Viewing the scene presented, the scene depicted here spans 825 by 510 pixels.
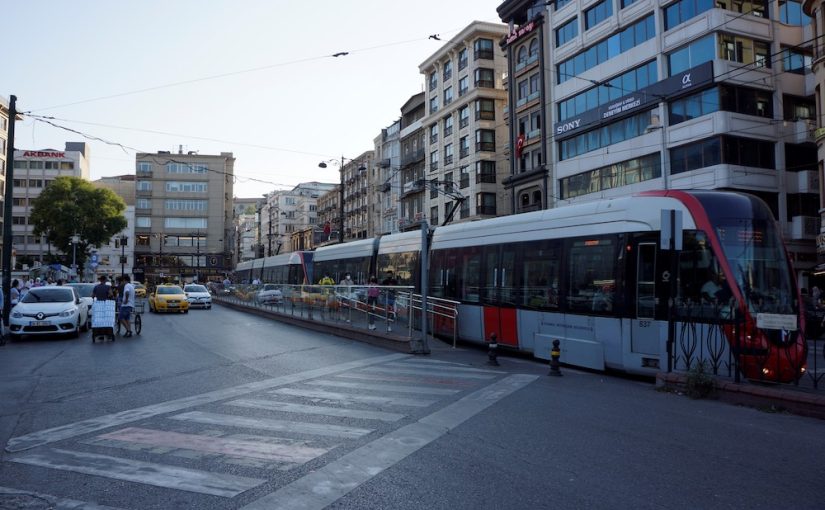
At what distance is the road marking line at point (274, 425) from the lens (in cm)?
671

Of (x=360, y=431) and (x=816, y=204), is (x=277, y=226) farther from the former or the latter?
(x=360, y=431)

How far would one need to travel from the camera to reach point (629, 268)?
36.9 feet

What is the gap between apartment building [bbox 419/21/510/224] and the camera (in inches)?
1871

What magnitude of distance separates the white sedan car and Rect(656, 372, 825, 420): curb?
15844mm

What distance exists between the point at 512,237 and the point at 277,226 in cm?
10569

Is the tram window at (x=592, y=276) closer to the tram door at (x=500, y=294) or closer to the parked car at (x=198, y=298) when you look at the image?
the tram door at (x=500, y=294)

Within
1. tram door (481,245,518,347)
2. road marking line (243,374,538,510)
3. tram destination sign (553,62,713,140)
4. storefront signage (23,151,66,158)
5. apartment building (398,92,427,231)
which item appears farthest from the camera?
storefront signage (23,151,66,158)

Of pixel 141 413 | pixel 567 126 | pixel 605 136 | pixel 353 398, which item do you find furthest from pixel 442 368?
pixel 567 126

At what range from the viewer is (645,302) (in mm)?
11000

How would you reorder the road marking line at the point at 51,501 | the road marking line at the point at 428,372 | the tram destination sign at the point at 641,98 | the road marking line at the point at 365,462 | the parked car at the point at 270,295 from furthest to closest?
the tram destination sign at the point at 641,98 < the parked car at the point at 270,295 < the road marking line at the point at 428,372 < the road marking line at the point at 365,462 < the road marking line at the point at 51,501

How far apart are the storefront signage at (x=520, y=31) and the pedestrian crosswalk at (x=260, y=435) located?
35.4 meters

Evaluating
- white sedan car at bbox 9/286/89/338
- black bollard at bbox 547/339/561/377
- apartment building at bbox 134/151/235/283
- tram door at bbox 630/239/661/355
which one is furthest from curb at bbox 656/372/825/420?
apartment building at bbox 134/151/235/283

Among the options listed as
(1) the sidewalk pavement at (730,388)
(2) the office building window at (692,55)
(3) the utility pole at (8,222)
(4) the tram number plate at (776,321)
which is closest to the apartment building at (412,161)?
(2) the office building window at (692,55)

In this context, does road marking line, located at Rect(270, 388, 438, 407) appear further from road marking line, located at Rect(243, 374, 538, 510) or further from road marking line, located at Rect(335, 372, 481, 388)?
road marking line, located at Rect(335, 372, 481, 388)
